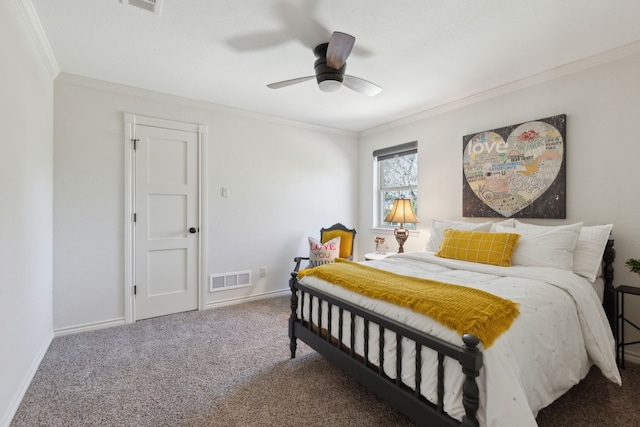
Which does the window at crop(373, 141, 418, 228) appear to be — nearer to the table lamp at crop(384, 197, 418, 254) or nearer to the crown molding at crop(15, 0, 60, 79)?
the table lamp at crop(384, 197, 418, 254)

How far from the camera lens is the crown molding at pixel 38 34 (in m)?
1.85

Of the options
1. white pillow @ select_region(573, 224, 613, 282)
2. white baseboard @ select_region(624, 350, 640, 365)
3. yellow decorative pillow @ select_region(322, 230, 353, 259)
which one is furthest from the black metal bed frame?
yellow decorative pillow @ select_region(322, 230, 353, 259)

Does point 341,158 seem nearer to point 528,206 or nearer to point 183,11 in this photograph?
point 528,206

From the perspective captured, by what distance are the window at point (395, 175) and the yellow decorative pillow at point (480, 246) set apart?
4.05 ft

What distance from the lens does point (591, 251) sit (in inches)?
87.4

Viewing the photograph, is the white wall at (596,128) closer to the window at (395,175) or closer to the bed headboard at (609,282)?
the bed headboard at (609,282)

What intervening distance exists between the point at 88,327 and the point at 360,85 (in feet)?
10.8

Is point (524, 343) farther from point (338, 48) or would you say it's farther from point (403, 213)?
point (403, 213)

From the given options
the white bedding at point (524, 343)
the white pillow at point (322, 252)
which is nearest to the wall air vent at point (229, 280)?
the white pillow at point (322, 252)

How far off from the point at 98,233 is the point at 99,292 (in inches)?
22.4

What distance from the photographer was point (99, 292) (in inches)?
117

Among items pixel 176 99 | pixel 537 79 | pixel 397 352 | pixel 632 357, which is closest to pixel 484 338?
pixel 397 352

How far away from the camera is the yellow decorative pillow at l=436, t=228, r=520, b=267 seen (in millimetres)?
2391

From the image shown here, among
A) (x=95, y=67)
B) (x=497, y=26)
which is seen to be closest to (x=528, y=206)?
(x=497, y=26)
